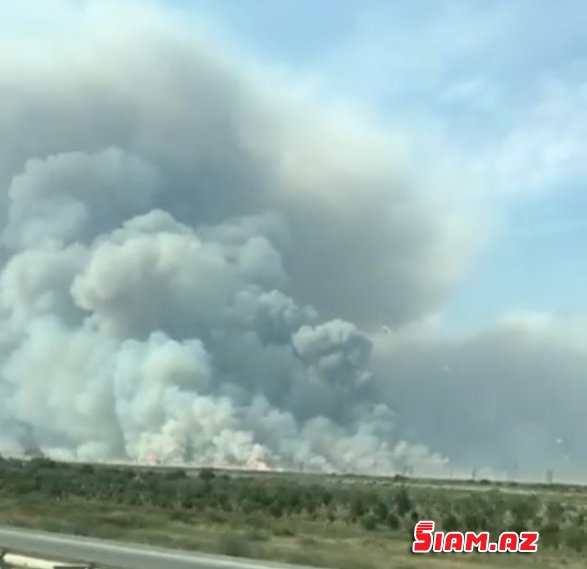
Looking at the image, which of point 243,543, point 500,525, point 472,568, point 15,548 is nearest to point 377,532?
point 500,525

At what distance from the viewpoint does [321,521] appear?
229 feet

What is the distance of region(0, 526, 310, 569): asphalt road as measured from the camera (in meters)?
32.7

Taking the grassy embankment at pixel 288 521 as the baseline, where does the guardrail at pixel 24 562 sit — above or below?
below

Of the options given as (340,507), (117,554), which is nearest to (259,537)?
(117,554)

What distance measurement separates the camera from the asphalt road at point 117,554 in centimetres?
3272

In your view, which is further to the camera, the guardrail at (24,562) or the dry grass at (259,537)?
the dry grass at (259,537)

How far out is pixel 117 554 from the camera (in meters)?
35.5

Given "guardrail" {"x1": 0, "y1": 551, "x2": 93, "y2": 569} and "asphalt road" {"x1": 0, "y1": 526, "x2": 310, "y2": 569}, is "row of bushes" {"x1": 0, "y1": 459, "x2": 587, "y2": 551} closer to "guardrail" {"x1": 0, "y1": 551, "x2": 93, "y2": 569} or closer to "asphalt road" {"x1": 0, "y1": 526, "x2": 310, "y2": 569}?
"asphalt road" {"x1": 0, "y1": 526, "x2": 310, "y2": 569}

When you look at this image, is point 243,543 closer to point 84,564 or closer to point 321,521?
point 84,564

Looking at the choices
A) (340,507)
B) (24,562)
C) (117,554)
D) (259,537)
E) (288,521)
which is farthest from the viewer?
(340,507)
